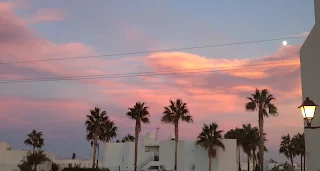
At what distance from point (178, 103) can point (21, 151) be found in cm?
3020

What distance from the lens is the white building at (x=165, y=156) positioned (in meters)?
49.6

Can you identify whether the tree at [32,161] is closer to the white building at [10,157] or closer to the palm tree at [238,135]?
the white building at [10,157]

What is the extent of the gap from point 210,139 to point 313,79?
1273 inches

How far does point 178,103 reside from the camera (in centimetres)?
5269

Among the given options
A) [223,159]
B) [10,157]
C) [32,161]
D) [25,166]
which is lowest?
[25,166]

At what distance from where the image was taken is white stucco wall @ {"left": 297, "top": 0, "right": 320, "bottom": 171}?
16.5 meters

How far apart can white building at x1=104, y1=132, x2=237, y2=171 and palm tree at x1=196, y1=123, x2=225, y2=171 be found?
112cm

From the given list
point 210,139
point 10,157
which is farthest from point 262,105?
point 10,157

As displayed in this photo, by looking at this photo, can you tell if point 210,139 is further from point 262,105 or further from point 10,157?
point 10,157

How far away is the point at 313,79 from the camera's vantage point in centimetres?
1748

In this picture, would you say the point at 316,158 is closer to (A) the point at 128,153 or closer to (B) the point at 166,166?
(B) the point at 166,166

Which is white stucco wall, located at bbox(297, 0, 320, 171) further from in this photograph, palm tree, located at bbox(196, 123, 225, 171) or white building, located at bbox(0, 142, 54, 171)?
white building, located at bbox(0, 142, 54, 171)

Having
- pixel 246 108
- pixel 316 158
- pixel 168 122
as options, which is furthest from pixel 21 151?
pixel 316 158

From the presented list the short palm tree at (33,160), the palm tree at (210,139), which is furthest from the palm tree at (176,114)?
the short palm tree at (33,160)
